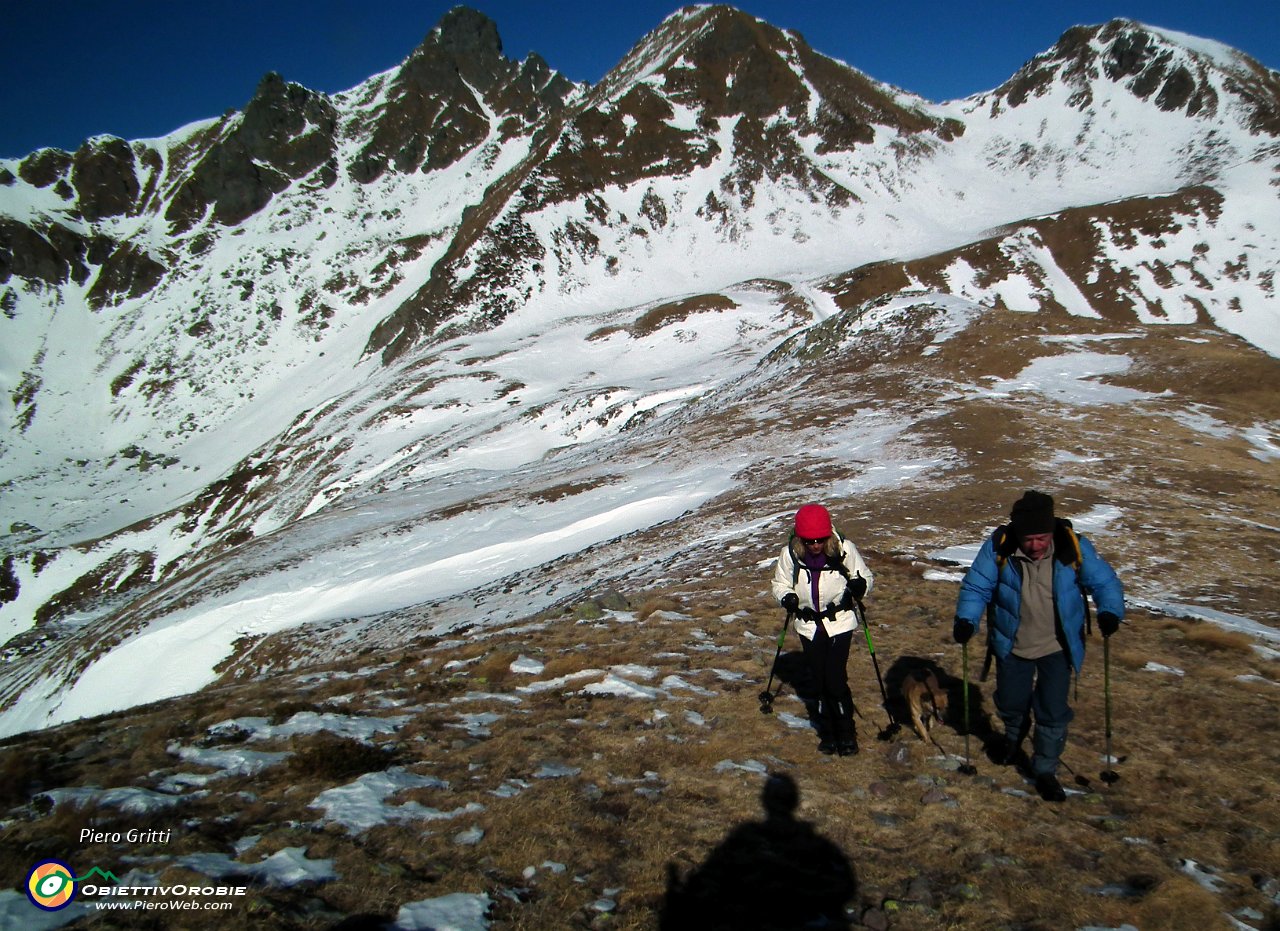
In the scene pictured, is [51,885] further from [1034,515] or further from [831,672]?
[1034,515]

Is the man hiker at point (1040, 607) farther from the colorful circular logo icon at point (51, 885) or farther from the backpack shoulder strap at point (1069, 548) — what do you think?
the colorful circular logo icon at point (51, 885)

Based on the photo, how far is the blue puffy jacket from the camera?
625 cm

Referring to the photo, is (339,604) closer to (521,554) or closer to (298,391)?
(521,554)

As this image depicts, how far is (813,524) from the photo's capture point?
7203 millimetres

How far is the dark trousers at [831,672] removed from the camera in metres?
7.36

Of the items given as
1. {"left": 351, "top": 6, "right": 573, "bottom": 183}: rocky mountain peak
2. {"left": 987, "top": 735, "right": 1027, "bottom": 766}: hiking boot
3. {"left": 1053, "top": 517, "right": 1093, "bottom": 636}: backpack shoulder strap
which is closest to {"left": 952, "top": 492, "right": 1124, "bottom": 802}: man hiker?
{"left": 1053, "top": 517, "right": 1093, "bottom": 636}: backpack shoulder strap

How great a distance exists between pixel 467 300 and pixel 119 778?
105 meters

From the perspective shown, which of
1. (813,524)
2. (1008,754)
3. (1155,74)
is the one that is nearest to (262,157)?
(1155,74)

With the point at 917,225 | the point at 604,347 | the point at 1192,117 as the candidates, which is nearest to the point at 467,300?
the point at 604,347

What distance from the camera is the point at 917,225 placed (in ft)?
392

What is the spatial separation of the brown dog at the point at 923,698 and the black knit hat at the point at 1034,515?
2.49m

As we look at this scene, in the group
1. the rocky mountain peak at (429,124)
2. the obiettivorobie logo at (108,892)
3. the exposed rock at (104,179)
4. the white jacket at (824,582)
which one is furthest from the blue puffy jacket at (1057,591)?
the exposed rock at (104,179)

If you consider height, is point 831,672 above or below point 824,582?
below

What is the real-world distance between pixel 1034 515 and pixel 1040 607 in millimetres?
920
